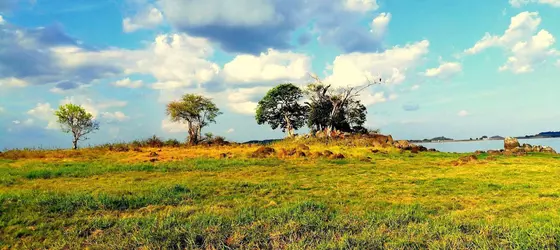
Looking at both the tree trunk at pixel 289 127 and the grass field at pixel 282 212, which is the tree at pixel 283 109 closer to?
the tree trunk at pixel 289 127

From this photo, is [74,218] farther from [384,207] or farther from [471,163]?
[471,163]

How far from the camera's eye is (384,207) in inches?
364

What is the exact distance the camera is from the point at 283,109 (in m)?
52.0

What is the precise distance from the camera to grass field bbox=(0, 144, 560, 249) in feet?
20.1

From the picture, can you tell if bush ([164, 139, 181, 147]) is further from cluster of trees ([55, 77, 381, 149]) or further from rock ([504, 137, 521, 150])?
rock ([504, 137, 521, 150])

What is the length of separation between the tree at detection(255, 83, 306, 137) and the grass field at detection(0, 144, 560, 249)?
3571 cm

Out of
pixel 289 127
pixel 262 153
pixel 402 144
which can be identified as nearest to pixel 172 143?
pixel 262 153

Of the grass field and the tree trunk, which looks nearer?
the grass field

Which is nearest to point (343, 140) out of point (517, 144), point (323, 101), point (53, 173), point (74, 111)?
point (323, 101)

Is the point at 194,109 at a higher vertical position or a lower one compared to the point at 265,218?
higher

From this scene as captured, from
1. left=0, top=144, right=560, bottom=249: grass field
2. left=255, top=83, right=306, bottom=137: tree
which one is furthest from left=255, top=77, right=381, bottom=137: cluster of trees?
left=0, top=144, right=560, bottom=249: grass field

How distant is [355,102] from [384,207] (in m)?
42.1

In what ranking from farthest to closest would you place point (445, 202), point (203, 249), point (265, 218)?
point (445, 202) < point (265, 218) < point (203, 249)

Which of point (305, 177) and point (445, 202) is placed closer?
point (445, 202)
